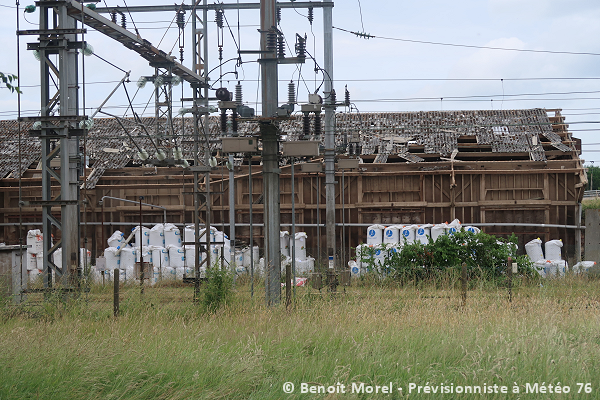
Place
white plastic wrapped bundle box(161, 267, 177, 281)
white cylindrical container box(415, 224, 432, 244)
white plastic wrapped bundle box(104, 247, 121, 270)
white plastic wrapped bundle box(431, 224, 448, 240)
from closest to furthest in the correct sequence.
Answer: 1. white plastic wrapped bundle box(431, 224, 448, 240)
2. white plastic wrapped bundle box(161, 267, 177, 281)
3. white cylindrical container box(415, 224, 432, 244)
4. white plastic wrapped bundle box(104, 247, 121, 270)

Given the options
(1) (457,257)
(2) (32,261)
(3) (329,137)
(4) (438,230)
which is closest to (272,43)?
(3) (329,137)

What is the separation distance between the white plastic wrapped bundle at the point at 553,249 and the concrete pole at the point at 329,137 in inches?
389

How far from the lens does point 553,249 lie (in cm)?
2205

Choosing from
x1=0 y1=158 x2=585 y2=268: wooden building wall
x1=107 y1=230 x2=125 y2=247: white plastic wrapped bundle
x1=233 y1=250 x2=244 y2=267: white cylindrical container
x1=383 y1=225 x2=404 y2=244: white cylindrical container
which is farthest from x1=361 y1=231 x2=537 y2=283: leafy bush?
x1=107 y1=230 x2=125 y2=247: white plastic wrapped bundle

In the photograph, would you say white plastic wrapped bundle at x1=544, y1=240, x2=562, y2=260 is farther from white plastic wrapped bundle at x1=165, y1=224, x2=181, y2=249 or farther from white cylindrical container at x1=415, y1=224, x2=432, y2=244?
white plastic wrapped bundle at x1=165, y1=224, x2=181, y2=249

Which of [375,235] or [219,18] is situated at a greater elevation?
[219,18]

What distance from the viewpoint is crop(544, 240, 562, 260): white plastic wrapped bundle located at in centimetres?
2202

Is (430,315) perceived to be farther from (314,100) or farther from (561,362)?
(314,100)

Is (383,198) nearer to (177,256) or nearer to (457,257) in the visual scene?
(457,257)

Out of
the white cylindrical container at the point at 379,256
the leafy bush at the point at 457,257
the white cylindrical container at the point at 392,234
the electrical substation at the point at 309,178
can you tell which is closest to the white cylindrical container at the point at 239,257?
the electrical substation at the point at 309,178

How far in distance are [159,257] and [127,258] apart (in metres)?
1.31

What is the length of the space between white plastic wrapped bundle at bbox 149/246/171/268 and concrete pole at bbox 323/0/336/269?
815 centimetres

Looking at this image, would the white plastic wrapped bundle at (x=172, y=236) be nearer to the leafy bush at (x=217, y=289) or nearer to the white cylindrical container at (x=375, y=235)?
the white cylindrical container at (x=375, y=235)

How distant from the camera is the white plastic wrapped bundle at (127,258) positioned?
22625mm
